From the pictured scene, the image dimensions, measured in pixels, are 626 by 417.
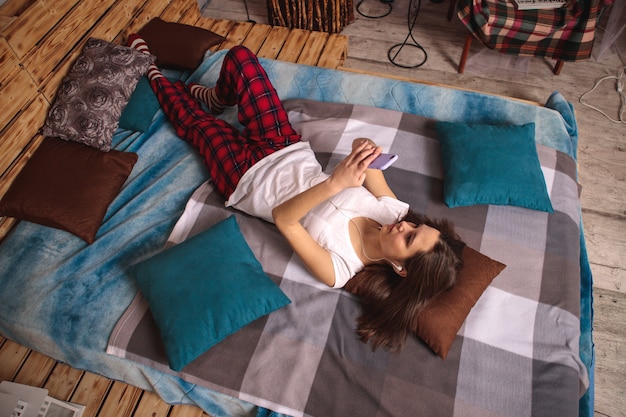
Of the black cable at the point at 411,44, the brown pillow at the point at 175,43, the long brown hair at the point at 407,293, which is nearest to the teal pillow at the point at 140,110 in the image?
the brown pillow at the point at 175,43

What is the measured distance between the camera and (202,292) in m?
1.41

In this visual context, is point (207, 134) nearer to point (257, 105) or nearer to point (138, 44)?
point (257, 105)

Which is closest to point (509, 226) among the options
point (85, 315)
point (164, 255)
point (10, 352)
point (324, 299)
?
point (324, 299)

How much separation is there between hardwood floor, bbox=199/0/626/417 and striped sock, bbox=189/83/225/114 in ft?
3.24

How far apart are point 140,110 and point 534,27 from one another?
2.28 meters

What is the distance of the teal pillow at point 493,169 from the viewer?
66.6 inches

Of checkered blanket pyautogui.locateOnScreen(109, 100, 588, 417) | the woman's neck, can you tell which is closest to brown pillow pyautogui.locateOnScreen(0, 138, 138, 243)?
checkered blanket pyautogui.locateOnScreen(109, 100, 588, 417)

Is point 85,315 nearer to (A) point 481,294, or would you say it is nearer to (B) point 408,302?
(B) point 408,302

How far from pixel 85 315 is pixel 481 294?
1427mm

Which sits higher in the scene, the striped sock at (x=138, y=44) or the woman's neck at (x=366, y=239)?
the striped sock at (x=138, y=44)

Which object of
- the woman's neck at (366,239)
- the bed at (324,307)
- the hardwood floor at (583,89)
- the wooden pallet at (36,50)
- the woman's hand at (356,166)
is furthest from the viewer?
the hardwood floor at (583,89)

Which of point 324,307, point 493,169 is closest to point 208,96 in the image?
point 324,307

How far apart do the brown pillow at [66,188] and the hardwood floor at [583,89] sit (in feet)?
5.36

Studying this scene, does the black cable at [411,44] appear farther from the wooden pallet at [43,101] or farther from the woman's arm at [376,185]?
the wooden pallet at [43,101]
